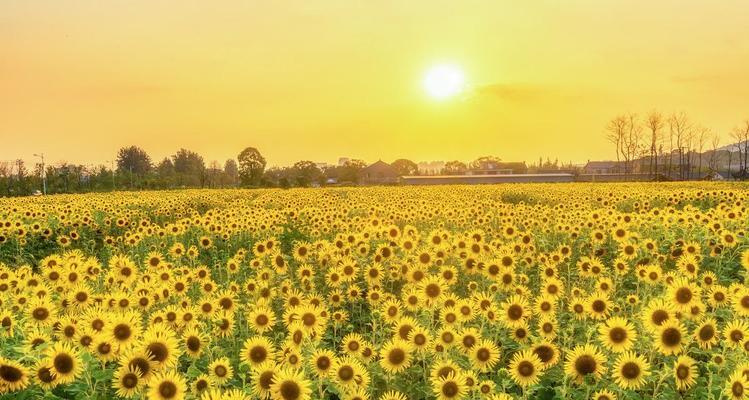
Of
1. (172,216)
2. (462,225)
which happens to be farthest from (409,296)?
(172,216)

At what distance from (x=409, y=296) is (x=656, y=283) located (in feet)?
9.59

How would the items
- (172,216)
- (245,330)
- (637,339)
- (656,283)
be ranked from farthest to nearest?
(172,216) < (656,283) < (245,330) < (637,339)

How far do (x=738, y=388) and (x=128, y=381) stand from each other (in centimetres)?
381

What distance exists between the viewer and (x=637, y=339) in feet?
15.6

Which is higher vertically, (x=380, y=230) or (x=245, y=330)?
(x=380, y=230)

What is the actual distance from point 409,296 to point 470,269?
5.07 feet

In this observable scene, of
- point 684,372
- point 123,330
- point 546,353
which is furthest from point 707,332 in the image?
point 123,330

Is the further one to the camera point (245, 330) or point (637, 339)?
point (245, 330)

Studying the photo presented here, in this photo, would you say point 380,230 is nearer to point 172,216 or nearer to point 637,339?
point 637,339

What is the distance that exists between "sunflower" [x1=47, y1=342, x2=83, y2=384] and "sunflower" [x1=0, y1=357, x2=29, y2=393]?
0.17 metres

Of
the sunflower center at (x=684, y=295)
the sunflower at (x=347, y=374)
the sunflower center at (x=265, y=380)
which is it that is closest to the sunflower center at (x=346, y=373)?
the sunflower at (x=347, y=374)

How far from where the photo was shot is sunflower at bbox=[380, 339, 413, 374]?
4.38 m

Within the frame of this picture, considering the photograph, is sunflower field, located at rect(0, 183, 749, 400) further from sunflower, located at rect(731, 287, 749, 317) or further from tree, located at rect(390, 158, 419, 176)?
tree, located at rect(390, 158, 419, 176)

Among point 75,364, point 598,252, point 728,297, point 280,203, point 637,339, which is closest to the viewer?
point 75,364
